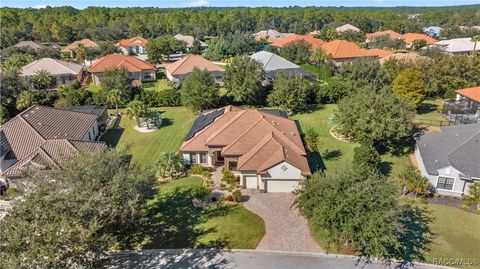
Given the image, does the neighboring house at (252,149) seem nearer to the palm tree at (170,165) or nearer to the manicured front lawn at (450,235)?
the palm tree at (170,165)

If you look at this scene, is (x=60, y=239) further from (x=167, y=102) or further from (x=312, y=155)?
(x=167, y=102)

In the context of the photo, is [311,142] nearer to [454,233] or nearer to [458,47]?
[454,233]

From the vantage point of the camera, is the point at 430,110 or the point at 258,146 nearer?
the point at 258,146

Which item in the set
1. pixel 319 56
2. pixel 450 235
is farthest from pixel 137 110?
pixel 319 56

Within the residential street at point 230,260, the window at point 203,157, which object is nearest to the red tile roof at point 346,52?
the window at point 203,157

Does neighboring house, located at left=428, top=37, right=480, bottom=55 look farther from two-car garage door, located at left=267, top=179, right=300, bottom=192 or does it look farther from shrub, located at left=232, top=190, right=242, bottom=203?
shrub, located at left=232, top=190, right=242, bottom=203
